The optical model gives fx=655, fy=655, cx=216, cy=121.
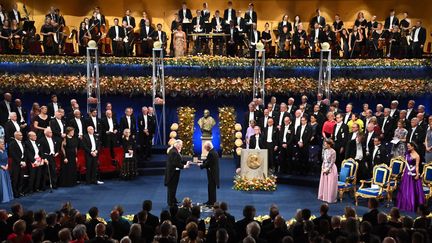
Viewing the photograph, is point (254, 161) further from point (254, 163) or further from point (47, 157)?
point (47, 157)

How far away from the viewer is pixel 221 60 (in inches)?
789

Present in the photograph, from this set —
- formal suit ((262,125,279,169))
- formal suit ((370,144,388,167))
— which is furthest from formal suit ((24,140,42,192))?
formal suit ((370,144,388,167))

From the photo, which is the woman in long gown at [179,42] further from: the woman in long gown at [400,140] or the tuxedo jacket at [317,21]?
the woman in long gown at [400,140]

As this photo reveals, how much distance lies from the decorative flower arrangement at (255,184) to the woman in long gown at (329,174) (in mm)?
1499

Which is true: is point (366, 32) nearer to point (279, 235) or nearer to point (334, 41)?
point (334, 41)

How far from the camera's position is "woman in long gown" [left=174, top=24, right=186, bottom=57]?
20.3 metres

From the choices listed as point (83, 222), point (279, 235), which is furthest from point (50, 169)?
point (279, 235)

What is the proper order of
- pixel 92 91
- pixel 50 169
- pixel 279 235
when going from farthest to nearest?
pixel 92 91 < pixel 50 169 < pixel 279 235

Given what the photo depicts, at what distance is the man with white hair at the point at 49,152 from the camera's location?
49.6 ft

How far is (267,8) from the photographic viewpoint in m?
24.0

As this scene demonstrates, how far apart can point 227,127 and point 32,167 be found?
22.4 ft

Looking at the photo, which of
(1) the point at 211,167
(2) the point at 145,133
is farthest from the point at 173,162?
(2) the point at 145,133

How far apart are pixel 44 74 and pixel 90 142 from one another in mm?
4986

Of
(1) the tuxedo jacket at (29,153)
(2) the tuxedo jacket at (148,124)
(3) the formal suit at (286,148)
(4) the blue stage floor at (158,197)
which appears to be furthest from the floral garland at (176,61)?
(1) the tuxedo jacket at (29,153)
